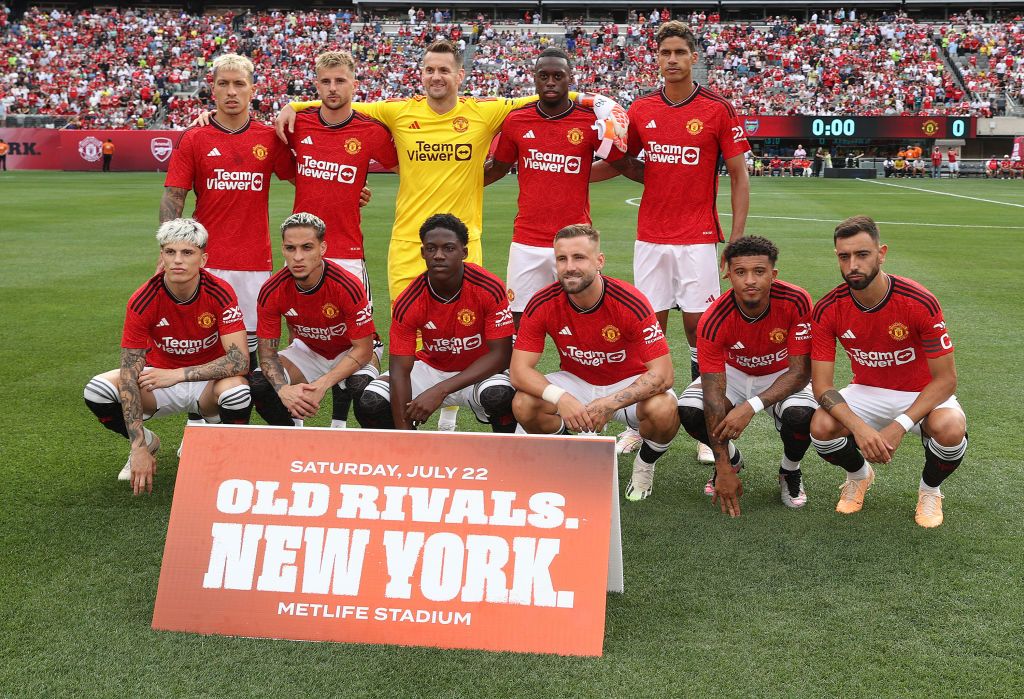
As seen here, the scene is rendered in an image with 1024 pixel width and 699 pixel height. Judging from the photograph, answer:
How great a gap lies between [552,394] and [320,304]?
5.18 feet

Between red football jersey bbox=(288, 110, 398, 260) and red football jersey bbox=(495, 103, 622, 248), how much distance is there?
911mm

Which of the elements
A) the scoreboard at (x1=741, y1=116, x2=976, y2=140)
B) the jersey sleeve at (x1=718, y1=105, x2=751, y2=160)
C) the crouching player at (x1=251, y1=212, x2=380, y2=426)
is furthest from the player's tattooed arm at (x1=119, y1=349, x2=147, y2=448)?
the scoreboard at (x1=741, y1=116, x2=976, y2=140)

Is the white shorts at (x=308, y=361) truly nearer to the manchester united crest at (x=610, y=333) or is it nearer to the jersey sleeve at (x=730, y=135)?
the manchester united crest at (x=610, y=333)

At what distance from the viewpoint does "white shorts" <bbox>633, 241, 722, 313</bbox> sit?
6270 mm

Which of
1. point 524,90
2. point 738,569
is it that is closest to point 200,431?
point 738,569

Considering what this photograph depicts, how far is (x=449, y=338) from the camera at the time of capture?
17.9 ft

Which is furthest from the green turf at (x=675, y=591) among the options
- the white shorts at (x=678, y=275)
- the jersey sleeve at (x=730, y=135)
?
the jersey sleeve at (x=730, y=135)

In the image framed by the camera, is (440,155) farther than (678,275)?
No

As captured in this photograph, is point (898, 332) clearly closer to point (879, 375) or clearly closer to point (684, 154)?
point (879, 375)

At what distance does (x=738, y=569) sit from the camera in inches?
170

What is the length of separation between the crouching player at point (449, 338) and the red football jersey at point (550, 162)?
0.94 meters

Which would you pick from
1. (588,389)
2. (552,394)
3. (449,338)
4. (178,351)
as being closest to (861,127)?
(588,389)

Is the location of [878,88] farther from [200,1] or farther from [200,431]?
[200,431]

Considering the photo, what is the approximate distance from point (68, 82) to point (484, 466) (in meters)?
50.8
